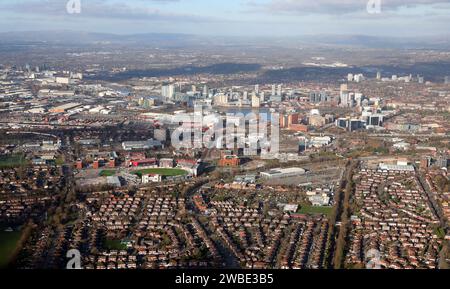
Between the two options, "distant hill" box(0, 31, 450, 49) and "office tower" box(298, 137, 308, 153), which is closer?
"office tower" box(298, 137, 308, 153)

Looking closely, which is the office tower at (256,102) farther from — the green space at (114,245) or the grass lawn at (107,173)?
the green space at (114,245)

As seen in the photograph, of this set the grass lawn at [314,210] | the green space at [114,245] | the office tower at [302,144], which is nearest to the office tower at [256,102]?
the office tower at [302,144]

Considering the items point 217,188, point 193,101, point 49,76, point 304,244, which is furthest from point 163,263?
point 49,76

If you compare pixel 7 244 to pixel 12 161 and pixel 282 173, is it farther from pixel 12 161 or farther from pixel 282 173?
pixel 282 173

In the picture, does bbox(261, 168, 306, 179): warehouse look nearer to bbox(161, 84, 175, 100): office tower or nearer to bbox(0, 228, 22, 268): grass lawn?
bbox(0, 228, 22, 268): grass lawn

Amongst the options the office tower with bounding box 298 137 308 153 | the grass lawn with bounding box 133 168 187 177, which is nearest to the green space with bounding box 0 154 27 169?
the grass lawn with bounding box 133 168 187 177

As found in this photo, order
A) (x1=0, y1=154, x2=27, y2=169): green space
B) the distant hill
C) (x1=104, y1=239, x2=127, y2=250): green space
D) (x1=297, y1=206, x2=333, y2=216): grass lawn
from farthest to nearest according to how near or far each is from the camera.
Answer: the distant hill < (x1=0, y1=154, x2=27, y2=169): green space < (x1=297, y1=206, x2=333, y2=216): grass lawn < (x1=104, y1=239, x2=127, y2=250): green space

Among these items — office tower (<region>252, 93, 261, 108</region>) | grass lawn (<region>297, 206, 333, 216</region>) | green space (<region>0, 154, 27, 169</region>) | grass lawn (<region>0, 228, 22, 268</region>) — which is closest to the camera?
grass lawn (<region>0, 228, 22, 268</region>)

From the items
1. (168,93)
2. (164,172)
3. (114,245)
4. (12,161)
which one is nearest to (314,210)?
(114,245)
